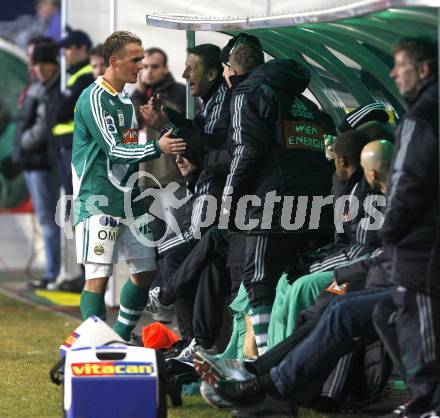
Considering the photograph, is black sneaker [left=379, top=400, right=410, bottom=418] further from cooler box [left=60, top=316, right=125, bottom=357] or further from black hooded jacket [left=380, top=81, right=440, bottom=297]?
cooler box [left=60, top=316, right=125, bottom=357]

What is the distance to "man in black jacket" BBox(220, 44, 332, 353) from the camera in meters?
7.36

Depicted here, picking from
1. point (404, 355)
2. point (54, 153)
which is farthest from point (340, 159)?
point (54, 153)

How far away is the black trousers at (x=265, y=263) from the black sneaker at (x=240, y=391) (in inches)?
43.3

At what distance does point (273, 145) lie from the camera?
24.5 ft

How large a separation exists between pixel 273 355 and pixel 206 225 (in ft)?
A: 5.90

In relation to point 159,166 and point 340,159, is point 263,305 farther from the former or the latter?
point 159,166

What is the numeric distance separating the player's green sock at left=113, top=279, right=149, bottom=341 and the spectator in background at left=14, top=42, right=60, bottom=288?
17.8 feet

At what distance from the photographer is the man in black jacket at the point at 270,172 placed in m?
7.36

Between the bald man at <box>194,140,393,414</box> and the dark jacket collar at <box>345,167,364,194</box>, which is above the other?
the dark jacket collar at <box>345,167,364,194</box>

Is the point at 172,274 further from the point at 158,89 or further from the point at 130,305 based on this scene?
the point at 158,89

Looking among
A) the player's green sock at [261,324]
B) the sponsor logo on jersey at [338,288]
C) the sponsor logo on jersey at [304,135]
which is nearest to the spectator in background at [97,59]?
the sponsor logo on jersey at [304,135]

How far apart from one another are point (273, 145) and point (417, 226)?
1816 millimetres

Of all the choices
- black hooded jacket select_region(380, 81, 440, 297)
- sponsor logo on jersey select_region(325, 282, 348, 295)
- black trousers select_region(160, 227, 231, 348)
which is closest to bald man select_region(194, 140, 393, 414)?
sponsor logo on jersey select_region(325, 282, 348, 295)

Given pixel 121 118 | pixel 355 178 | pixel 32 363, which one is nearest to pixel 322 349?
pixel 355 178
